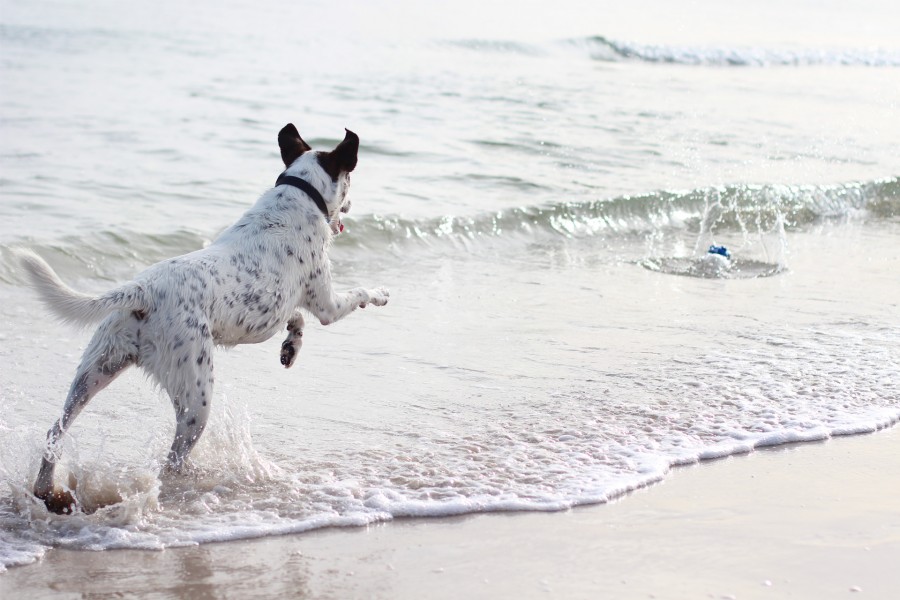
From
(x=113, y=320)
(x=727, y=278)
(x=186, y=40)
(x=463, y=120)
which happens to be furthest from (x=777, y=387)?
(x=186, y=40)

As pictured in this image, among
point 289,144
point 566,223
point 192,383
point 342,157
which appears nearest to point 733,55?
point 566,223

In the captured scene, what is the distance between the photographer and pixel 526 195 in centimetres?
1323

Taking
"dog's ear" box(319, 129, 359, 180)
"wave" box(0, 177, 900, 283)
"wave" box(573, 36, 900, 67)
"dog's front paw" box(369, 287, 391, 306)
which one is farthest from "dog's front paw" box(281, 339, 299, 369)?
"wave" box(573, 36, 900, 67)

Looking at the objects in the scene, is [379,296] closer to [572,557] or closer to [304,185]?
[304,185]

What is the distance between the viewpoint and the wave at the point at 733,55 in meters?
33.0

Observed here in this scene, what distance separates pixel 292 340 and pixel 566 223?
6972 millimetres

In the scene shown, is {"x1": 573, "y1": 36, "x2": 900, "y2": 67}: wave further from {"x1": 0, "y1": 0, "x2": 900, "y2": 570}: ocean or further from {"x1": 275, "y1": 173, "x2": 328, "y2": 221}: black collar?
{"x1": 275, "y1": 173, "x2": 328, "y2": 221}: black collar

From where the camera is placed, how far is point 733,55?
35.5 meters

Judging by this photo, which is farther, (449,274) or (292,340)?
(449,274)

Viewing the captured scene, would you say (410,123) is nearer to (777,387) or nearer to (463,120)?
(463,120)

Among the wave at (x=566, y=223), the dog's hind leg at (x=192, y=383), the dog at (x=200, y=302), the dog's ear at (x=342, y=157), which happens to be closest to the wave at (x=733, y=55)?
the wave at (x=566, y=223)

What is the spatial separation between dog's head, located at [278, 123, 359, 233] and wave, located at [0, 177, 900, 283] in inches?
141

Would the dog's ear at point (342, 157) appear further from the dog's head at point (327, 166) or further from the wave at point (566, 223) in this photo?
the wave at point (566, 223)

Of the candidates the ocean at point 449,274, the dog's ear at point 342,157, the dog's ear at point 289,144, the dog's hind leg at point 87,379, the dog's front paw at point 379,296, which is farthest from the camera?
the dog's front paw at point 379,296
